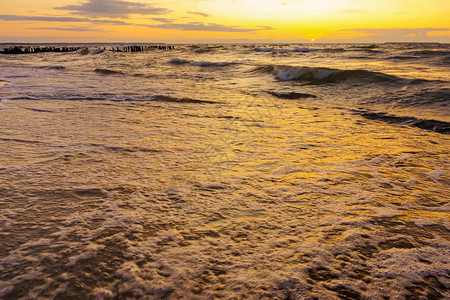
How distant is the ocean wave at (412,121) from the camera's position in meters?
6.46

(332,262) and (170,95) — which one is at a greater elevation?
(170,95)

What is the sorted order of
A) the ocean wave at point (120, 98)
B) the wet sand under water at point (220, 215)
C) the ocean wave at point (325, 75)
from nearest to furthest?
1. the wet sand under water at point (220, 215)
2. the ocean wave at point (120, 98)
3. the ocean wave at point (325, 75)

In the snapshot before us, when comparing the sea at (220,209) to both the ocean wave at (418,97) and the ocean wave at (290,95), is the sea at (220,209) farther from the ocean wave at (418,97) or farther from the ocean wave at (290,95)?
the ocean wave at (290,95)

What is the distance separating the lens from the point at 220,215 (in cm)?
286

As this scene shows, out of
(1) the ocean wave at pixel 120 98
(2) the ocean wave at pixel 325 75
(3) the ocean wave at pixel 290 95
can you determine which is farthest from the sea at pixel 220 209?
(2) the ocean wave at pixel 325 75

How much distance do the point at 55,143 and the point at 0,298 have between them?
10.7 ft

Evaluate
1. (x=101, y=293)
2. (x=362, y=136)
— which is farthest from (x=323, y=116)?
(x=101, y=293)

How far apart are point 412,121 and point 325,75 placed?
29.7 feet

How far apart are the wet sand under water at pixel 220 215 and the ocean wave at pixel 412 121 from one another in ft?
3.39

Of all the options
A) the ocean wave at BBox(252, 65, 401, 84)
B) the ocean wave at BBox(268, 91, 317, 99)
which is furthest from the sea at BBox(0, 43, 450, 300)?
the ocean wave at BBox(252, 65, 401, 84)

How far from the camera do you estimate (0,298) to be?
1868 millimetres

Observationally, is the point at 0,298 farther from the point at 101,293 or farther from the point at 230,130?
the point at 230,130

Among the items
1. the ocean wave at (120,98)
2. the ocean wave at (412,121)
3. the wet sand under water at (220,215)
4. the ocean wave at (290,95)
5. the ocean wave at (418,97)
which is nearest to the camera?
the wet sand under water at (220,215)

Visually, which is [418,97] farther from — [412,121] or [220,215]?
[220,215]
